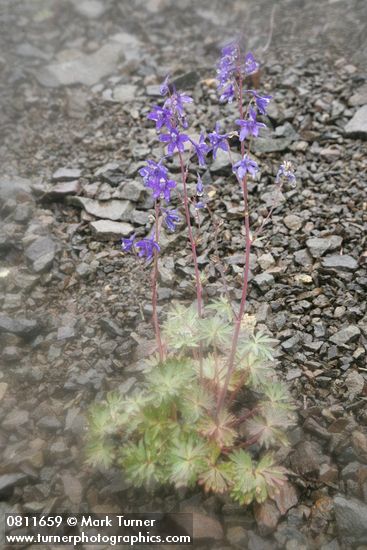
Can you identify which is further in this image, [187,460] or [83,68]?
[83,68]

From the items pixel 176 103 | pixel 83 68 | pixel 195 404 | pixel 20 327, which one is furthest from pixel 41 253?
pixel 83 68

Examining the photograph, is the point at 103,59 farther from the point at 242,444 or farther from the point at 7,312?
the point at 242,444

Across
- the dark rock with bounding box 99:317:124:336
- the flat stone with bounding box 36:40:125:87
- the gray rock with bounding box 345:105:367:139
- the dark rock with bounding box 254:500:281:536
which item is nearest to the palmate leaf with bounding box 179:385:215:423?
the dark rock with bounding box 254:500:281:536

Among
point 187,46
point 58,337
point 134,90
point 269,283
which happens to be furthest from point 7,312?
point 187,46

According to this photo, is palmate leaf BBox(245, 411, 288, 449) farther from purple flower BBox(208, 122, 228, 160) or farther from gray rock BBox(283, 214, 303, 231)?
gray rock BBox(283, 214, 303, 231)

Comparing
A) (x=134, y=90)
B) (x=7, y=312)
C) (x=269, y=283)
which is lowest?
(x=7, y=312)

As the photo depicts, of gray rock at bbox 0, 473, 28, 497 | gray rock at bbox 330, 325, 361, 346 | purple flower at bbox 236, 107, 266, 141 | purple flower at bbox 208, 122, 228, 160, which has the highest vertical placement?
Answer: purple flower at bbox 236, 107, 266, 141

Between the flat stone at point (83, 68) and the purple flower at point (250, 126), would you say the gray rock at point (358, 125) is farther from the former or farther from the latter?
the flat stone at point (83, 68)

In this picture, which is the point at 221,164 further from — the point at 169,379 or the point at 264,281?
the point at 169,379
